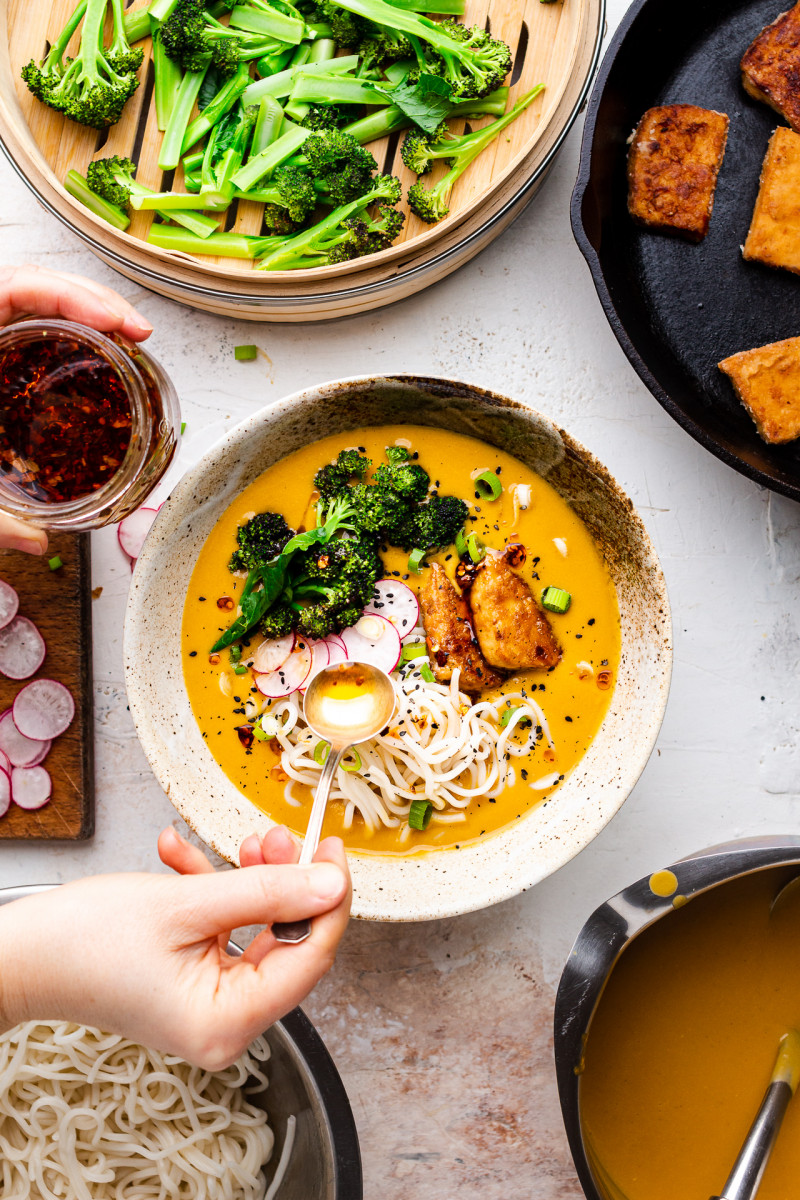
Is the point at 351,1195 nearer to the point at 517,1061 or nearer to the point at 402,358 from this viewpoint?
the point at 517,1061

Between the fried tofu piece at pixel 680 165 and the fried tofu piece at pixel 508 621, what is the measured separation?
1397mm

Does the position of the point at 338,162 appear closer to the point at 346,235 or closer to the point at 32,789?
the point at 346,235

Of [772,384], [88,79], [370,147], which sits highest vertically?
[88,79]

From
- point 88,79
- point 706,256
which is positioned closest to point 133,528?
point 88,79

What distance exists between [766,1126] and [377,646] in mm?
2018

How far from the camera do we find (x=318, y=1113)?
2.83 metres

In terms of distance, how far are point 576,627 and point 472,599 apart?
14.8 inches

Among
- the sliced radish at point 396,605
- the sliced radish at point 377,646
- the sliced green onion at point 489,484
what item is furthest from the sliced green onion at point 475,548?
the sliced radish at point 377,646

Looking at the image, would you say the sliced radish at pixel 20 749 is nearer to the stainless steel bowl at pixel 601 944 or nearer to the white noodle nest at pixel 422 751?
the white noodle nest at pixel 422 751

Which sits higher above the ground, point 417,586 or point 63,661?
point 417,586

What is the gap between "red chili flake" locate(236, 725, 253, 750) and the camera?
3.14m

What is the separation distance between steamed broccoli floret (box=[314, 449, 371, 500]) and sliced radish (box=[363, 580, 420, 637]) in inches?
13.9

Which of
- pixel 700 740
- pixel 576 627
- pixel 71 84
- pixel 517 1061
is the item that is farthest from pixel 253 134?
pixel 517 1061

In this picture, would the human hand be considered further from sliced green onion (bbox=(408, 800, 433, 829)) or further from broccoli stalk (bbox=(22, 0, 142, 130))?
broccoli stalk (bbox=(22, 0, 142, 130))
